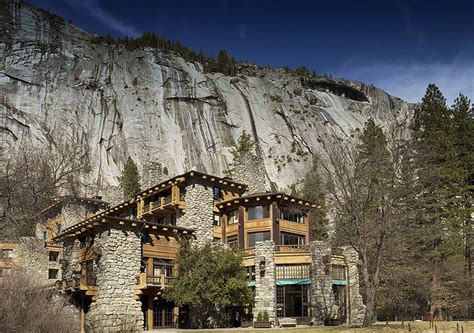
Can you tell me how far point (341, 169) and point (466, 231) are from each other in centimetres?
1978

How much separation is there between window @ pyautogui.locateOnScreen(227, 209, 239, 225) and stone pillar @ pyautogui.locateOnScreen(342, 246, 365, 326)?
10220 mm

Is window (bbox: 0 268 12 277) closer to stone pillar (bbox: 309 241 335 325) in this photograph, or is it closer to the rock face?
stone pillar (bbox: 309 241 335 325)

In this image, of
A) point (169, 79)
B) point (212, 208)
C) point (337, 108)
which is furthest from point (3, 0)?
point (212, 208)

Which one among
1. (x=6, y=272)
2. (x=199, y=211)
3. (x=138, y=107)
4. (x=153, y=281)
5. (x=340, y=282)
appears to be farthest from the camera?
(x=138, y=107)

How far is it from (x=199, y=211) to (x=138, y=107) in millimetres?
53994

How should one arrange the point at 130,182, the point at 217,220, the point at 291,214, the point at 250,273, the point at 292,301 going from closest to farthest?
the point at 292,301 < the point at 250,273 < the point at 291,214 < the point at 217,220 < the point at 130,182

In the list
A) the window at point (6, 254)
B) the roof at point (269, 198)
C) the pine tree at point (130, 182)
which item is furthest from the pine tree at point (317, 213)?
the window at point (6, 254)

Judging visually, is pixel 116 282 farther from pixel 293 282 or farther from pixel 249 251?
pixel 293 282

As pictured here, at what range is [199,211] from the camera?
43281mm

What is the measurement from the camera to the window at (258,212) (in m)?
45.0

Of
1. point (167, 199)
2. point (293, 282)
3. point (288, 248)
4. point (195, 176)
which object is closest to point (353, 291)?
point (293, 282)

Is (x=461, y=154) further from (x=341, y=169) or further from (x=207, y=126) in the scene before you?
(x=207, y=126)

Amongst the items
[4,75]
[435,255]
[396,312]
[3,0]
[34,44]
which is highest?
[3,0]

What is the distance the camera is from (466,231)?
152 feet
